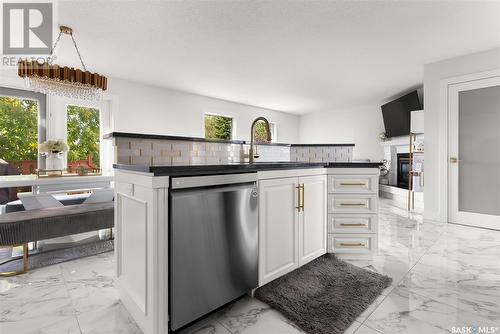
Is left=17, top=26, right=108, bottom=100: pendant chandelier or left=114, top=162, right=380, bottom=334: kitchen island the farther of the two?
left=17, top=26, right=108, bottom=100: pendant chandelier

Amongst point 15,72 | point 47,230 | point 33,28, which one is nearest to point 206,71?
point 33,28

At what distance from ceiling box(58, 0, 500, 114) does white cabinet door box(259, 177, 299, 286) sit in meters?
1.79

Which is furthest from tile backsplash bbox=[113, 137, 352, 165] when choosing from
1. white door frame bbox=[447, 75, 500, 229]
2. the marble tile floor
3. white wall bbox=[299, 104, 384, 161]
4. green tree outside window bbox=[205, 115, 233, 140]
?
white wall bbox=[299, 104, 384, 161]

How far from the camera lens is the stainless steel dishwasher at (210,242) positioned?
1.15 m

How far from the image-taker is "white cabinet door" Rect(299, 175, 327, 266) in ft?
6.34

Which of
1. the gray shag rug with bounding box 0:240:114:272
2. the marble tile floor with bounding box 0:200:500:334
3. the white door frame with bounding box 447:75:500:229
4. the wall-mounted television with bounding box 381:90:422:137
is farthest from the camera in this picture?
the wall-mounted television with bounding box 381:90:422:137

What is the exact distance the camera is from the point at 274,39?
117 inches

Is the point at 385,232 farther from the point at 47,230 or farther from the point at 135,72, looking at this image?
the point at 135,72

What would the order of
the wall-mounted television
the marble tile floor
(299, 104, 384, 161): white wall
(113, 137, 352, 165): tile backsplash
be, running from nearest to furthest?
the marble tile floor < (113, 137, 352, 165): tile backsplash < the wall-mounted television < (299, 104, 384, 161): white wall

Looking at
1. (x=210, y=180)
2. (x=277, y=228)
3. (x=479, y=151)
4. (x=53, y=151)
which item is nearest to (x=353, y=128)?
(x=479, y=151)

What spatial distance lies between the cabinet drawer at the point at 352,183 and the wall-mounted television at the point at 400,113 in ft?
12.7

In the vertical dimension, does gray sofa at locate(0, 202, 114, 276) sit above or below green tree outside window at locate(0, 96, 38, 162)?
below

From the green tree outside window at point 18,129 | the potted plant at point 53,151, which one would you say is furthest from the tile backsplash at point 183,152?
the green tree outside window at point 18,129

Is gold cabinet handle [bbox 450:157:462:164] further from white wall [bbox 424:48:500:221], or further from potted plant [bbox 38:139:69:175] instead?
potted plant [bbox 38:139:69:175]
